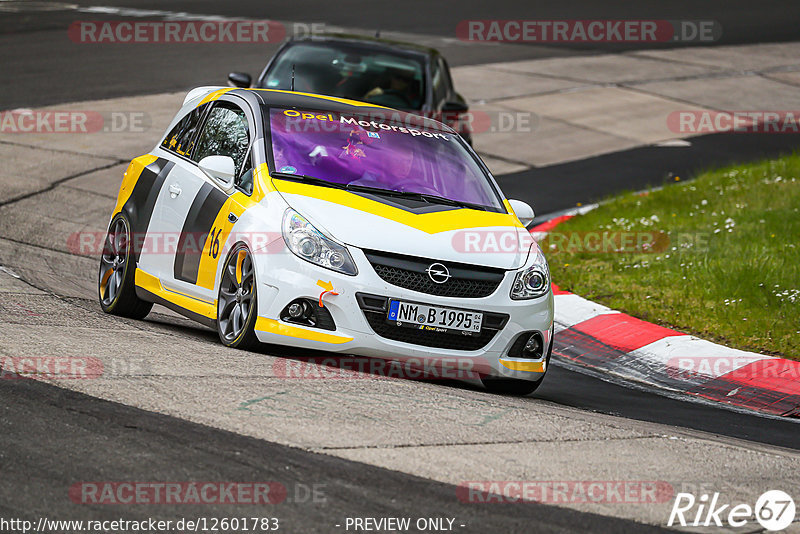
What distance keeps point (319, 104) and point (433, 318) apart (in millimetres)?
2186

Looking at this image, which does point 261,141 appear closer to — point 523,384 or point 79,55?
point 523,384

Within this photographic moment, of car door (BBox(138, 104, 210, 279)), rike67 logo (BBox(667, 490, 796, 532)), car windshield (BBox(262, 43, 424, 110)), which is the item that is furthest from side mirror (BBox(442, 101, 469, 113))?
rike67 logo (BBox(667, 490, 796, 532))

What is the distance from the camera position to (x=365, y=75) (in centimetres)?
1298

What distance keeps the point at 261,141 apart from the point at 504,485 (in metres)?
3.41

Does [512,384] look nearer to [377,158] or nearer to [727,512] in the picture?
[377,158]

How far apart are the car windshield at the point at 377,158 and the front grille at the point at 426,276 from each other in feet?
2.58

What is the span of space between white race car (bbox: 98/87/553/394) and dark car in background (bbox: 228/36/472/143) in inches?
169

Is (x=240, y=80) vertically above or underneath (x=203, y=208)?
above

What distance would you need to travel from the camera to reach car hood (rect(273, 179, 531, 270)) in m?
6.84

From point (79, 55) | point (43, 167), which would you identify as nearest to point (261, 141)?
point (43, 167)

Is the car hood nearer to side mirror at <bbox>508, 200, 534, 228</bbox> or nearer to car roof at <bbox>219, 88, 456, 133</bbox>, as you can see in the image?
side mirror at <bbox>508, 200, 534, 228</bbox>

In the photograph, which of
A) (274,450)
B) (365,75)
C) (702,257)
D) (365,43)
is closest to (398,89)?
(365,75)

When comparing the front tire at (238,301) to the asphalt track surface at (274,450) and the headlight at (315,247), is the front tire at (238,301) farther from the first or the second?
the asphalt track surface at (274,450)

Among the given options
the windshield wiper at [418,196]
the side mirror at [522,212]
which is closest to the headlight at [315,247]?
the windshield wiper at [418,196]
